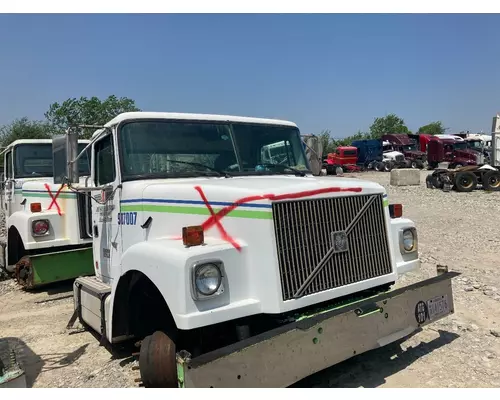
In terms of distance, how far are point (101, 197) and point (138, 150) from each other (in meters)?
0.85

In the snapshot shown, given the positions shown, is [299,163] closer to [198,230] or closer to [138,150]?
[138,150]

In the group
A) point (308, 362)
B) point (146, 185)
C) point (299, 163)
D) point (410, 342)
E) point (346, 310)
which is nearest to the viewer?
point (308, 362)

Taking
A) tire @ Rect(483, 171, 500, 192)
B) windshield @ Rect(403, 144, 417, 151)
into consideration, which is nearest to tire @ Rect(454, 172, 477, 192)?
tire @ Rect(483, 171, 500, 192)

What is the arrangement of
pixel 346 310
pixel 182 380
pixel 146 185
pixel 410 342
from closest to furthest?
pixel 182 380 < pixel 346 310 < pixel 146 185 < pixel 410 342

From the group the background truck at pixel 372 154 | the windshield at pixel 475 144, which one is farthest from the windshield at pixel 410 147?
the windshield at pixel 475 144

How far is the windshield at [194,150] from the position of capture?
4.33 m

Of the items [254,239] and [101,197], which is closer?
[254,239]

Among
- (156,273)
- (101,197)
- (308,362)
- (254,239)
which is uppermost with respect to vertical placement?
(101,197)

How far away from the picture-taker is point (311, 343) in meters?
3.22

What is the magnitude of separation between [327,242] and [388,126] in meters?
76.3

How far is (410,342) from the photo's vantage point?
4.84m

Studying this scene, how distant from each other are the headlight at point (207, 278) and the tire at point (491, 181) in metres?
20.5

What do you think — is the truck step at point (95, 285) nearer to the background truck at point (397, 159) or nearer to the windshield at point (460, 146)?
the windshield at point (460, 146)

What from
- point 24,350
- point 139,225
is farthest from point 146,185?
point 24,350
